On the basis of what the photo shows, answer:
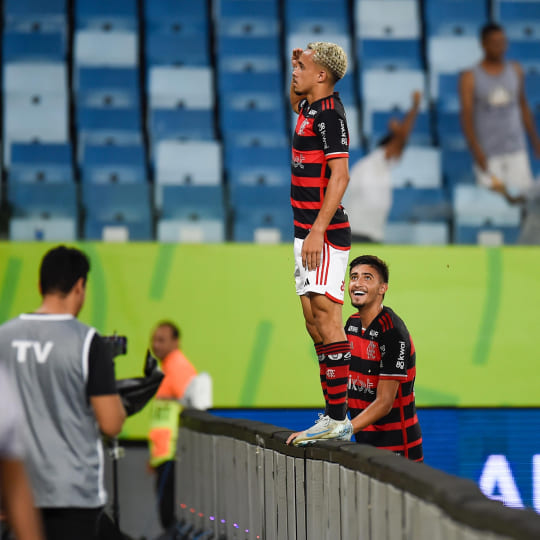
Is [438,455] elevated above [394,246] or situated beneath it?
situated beneath

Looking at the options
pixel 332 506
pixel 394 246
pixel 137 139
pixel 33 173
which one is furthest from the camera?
pixel 137 139

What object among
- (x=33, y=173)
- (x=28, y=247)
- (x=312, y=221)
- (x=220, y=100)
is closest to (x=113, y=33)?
(x=220, y=100)

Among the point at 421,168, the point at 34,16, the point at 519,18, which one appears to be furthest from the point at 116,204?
the point at 519,18

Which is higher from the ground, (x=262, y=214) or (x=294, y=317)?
(x=262, y=214)

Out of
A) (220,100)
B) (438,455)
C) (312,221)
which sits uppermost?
(220,100)

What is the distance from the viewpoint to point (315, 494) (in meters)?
4.39

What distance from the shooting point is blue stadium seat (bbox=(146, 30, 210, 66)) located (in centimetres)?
1081

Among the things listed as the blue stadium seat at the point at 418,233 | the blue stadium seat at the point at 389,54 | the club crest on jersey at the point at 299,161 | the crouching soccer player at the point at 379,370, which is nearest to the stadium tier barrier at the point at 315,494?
the crouching soccer player at the point at 379,370

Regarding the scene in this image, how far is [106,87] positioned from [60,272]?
7.11 meters

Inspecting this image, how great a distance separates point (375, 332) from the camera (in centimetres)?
461

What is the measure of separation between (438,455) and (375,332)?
3245 millimetres

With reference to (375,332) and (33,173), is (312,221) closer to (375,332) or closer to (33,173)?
(375,332)

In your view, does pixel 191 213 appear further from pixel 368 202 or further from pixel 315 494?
pixel 315 494

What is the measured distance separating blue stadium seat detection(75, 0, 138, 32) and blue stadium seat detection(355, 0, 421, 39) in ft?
7.30
